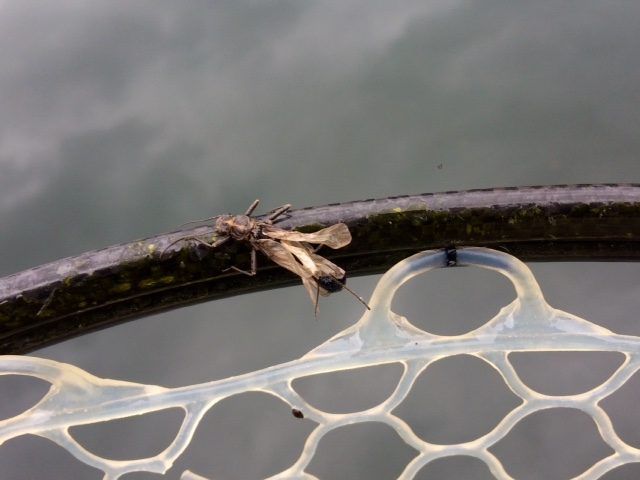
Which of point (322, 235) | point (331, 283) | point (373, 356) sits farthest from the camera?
point (331, 283)

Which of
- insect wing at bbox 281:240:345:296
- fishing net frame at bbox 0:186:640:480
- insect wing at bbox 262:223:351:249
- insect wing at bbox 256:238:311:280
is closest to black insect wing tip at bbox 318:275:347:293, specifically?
insect wing at bbox 281:240:345:296

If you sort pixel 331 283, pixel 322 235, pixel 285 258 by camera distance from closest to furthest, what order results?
1. pixel 322 235
2. pixel 285 258
3. pixel 331 283

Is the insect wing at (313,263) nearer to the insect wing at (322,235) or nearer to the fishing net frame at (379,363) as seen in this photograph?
the insect wing at (322,235)

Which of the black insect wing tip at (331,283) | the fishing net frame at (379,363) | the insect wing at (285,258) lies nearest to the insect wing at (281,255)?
the insect wing at (285,258)

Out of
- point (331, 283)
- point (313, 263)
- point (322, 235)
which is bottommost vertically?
point (331, 283)

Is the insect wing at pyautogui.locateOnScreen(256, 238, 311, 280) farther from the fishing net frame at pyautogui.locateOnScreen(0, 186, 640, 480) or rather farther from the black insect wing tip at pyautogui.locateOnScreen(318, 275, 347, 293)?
the fishing net frame at pyautogui.locateOnScreen(0, 186, 640, 480)

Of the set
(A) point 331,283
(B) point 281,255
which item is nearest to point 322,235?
(B) point 281,255

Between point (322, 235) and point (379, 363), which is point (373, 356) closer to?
point (379, 363)
